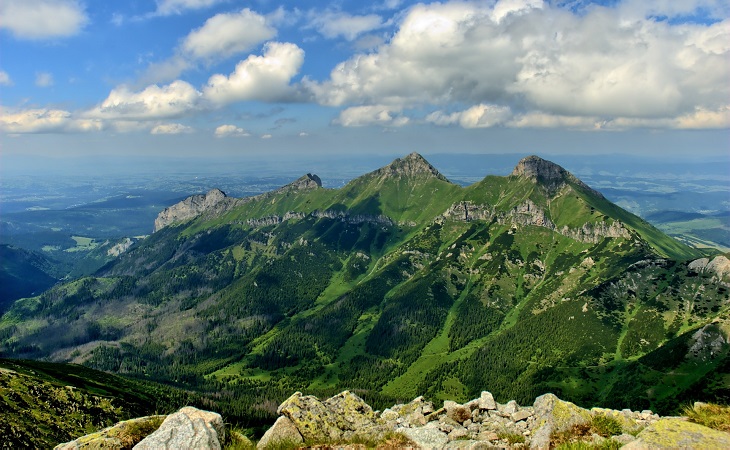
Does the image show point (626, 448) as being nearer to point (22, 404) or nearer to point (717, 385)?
point (22, 404)

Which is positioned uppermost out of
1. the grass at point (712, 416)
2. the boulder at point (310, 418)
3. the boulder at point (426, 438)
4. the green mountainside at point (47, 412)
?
the grass at point (712, 416)

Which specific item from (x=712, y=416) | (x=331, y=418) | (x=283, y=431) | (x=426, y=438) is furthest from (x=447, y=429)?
(x=712, y=416)

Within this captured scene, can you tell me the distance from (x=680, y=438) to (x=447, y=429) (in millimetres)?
18865

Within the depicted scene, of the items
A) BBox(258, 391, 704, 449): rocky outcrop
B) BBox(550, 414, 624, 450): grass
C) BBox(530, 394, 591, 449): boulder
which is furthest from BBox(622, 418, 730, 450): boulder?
BBox(530, 394, 591, 449): boulder

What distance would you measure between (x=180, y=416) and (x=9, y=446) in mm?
75010

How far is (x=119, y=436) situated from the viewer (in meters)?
19.0

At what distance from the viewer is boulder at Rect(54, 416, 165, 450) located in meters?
18.3

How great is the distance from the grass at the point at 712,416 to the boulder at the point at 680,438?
8.49 feet

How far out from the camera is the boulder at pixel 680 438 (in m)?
14.5

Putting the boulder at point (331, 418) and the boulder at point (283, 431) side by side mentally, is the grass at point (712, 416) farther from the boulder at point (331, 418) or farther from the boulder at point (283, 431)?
the boulder at point (283, 431)

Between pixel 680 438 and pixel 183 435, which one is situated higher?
pixel 680 438

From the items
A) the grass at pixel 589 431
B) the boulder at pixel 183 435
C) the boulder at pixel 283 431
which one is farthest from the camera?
the boulder at pixel 283 431

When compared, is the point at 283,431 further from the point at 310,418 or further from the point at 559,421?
the point at 559,421

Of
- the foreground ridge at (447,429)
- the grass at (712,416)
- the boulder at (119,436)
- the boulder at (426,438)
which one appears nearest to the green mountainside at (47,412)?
the foreground ridge at (447,429)
